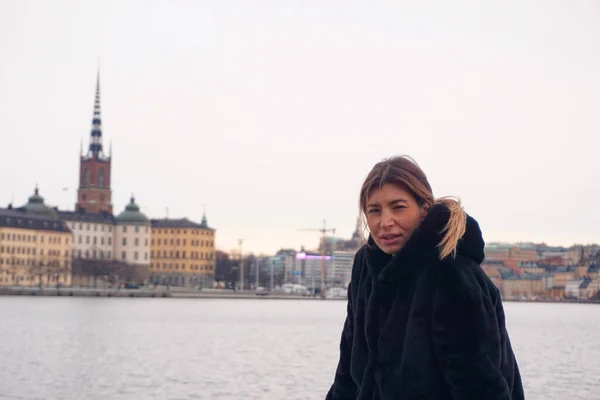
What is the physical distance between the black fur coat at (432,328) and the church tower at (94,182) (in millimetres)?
149870

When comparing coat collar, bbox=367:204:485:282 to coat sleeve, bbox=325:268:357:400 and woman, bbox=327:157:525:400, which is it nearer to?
woman, bbox=327:157:525:400

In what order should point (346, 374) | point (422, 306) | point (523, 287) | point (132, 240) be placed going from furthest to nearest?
point (523, 287) → point (132, 240) → point (346, 374) → point (422, 306)

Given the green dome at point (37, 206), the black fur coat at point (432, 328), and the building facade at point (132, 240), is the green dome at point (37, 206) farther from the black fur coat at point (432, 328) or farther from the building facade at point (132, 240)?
the black fur coat at point (432, 328)

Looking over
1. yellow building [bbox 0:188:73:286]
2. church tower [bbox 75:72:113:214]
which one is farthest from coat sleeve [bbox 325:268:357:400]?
church tower [bbox 75:72:113:214]

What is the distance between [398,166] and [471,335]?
0.53 metres

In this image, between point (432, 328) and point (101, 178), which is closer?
point (432, 328)

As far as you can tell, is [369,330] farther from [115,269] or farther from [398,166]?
[115,269]

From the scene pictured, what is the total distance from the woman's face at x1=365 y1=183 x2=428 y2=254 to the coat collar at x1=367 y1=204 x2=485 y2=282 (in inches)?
2.2

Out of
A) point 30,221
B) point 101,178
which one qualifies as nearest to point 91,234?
point 30,221

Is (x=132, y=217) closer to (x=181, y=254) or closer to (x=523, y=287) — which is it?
(x=181, y=254)

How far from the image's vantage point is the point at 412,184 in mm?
3293

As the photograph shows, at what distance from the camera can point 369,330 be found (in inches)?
132

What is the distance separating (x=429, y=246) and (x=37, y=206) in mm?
140850

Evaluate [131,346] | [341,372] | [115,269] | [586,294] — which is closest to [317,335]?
[131,346]
